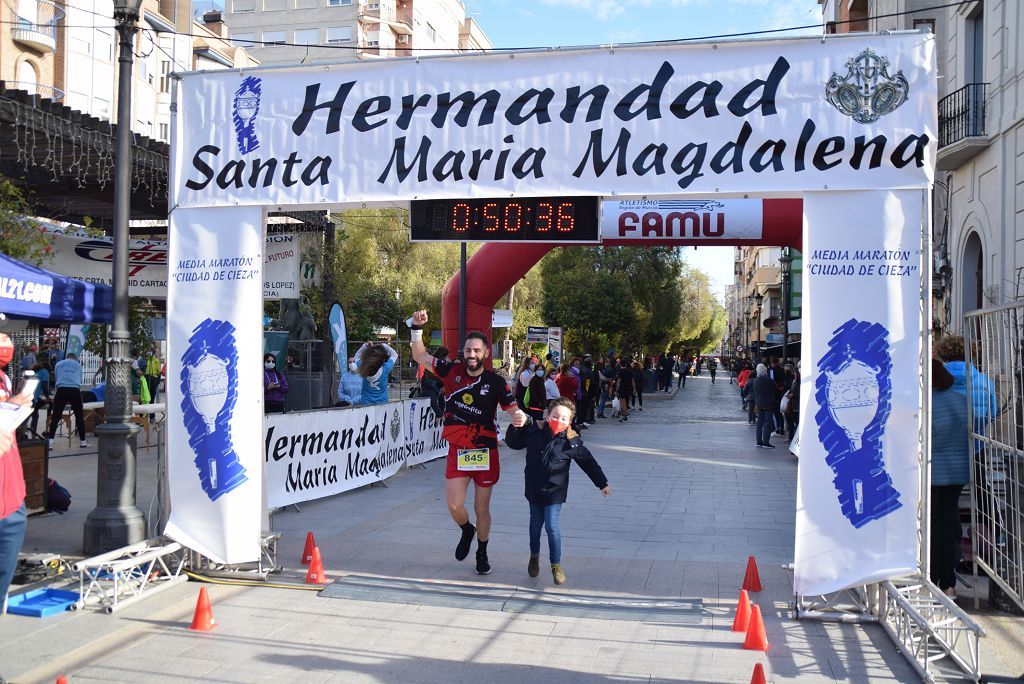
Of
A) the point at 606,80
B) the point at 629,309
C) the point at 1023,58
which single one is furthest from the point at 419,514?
the point at 629,309

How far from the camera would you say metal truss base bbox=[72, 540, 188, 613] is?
253 inches

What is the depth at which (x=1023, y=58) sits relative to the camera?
50.3 feet

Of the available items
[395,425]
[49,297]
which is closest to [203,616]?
[49,297]

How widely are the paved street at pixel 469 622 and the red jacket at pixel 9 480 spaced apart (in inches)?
37.8

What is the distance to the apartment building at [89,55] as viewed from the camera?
33.9 metres

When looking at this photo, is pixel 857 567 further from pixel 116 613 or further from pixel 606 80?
pixel 116 613

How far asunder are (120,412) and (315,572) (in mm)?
2280

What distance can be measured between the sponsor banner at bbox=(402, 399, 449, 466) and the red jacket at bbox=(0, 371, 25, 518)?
8.42 metres

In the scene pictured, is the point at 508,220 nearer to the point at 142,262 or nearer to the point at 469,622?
the point at 469,622

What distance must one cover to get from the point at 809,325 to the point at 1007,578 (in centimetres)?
221

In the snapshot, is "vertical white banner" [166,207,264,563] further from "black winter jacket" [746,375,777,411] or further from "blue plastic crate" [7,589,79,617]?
"black winter jacket" [746,375,777,411]

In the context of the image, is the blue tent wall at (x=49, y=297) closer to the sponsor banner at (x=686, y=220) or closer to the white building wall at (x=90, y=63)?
the sponsor banner at (x=686, y=220)

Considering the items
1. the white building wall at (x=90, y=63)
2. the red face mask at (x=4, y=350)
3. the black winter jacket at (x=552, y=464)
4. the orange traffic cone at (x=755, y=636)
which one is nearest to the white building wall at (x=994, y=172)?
the black winter jacket at (x=552, y=464)

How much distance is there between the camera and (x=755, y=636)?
560 centimetres
